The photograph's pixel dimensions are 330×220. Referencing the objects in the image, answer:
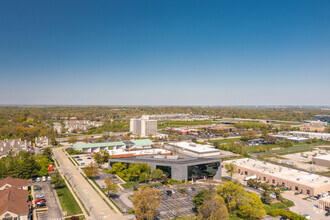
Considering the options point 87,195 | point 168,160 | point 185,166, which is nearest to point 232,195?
point 185,166

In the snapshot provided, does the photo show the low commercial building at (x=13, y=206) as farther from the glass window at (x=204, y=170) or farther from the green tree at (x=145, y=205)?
the glass window at (x=204, y=170)

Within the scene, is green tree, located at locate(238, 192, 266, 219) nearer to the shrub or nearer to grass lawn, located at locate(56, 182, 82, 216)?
the shrub

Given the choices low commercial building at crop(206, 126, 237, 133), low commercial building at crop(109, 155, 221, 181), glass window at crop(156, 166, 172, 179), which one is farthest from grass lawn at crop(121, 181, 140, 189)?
low commercial building at crop(206, 126, 237, 133)

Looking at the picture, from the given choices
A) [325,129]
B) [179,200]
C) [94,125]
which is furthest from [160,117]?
[179,200]

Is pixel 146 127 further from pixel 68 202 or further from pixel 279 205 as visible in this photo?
pixel 279 205

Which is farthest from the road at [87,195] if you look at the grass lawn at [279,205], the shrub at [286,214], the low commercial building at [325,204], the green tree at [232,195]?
the low commercial building at [325,204]

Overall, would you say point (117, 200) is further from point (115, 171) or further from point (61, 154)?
point (61, 154)
